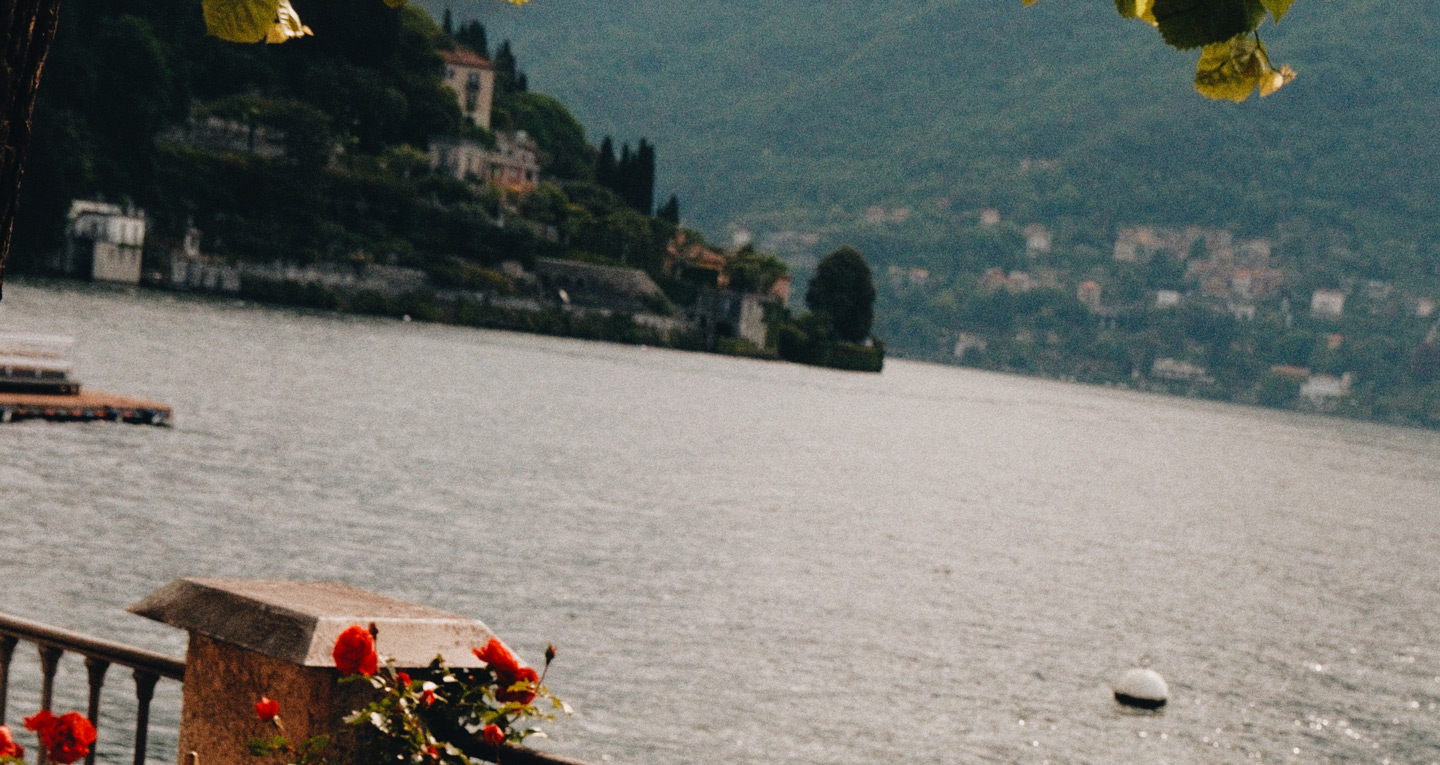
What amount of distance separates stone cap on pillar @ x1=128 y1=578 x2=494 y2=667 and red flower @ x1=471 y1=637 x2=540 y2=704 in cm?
22

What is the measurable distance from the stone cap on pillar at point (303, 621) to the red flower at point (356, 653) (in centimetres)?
28

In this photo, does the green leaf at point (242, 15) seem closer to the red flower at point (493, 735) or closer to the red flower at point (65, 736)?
the red flower at point (493, 735)

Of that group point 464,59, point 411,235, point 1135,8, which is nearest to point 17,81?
point 1135,8

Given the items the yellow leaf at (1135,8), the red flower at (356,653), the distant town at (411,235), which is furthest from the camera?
the distant town at (411,235)

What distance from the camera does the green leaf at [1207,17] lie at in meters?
2.66

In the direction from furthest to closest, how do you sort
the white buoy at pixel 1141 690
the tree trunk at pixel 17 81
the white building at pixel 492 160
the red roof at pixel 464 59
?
the red roof at pixel 464 59, the white building at pixel 492 160, the white buoy at pixel 1141 690, the tree trunk at pixel 17 81

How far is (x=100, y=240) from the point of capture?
13125cm

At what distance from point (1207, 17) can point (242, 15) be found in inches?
Answer: 75.9

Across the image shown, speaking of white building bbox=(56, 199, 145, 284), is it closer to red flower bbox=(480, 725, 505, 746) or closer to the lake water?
the lake water

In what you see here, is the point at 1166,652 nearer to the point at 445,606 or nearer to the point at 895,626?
the point at 895,626

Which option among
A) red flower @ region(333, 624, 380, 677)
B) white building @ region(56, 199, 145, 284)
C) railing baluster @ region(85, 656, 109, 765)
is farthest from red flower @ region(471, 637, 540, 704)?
white building @ region(56, 199, 145, 284)

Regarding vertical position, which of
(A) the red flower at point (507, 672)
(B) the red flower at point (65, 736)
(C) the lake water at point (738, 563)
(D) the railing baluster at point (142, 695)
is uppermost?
(A) the red flower at point (507, 672)

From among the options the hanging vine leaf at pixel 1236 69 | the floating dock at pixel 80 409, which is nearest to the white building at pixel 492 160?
the floating dock at pixel 80 409

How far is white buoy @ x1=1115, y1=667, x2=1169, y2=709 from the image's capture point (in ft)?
97.8
